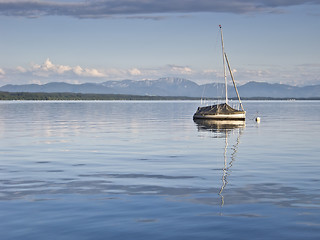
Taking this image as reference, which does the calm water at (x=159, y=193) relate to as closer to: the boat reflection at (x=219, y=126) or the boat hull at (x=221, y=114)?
the boat reflection at (x=219, y=126)

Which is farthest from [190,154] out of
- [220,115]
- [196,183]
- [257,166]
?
[220,115]

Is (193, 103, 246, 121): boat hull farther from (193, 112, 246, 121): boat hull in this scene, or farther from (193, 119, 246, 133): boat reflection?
(193, 119, 246, 133): boat reflection

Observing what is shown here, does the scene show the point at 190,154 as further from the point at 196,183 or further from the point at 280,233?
the point at 280,233

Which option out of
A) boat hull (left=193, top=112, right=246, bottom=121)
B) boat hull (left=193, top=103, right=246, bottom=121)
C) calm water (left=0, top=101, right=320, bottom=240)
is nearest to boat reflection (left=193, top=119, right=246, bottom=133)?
boat hull (left=193, top=112, right=246, bottom=121)

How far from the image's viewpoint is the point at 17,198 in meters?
21.3

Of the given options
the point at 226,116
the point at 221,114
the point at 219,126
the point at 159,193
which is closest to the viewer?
the point at 159,193

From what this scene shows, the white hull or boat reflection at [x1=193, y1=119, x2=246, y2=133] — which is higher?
the white hull

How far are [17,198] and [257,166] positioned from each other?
53.1 feet

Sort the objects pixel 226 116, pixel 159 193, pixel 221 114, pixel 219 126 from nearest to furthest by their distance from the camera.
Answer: pixel 159 193 → pixel 219 126 → pixel 226 116 → pixel 221 114

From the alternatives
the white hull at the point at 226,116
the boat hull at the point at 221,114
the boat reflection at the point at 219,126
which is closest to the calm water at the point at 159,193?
the boat reflection at the point at 219,126

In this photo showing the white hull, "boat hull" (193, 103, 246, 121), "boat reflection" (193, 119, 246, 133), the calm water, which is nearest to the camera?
the calm water

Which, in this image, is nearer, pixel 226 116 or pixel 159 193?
pixel 159 193

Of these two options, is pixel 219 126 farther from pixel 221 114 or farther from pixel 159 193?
pixel 159 193

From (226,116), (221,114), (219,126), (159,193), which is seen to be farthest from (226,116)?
(159,193)
